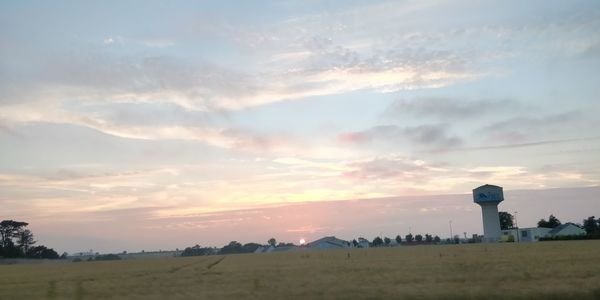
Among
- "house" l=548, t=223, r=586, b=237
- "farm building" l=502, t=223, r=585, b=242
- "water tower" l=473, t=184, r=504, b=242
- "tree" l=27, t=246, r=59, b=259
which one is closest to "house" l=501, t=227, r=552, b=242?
"farm building" l=502, t=223, r=585, b=242

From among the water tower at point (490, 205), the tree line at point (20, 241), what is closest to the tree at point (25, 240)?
→ the tree line at point (20, 241)

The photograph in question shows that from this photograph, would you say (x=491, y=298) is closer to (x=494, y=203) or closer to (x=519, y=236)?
(x=494, y=203)

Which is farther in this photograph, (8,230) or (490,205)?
(8,230)

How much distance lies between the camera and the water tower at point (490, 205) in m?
154

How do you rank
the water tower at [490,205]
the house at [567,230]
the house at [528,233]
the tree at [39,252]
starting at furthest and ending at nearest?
the tree at [39,252], the house at [567,230], the house at [528,233], the water tower at [490,205]

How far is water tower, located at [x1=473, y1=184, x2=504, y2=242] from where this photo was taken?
15362 centimetres

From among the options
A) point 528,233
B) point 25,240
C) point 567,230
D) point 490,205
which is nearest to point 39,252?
point 25,240

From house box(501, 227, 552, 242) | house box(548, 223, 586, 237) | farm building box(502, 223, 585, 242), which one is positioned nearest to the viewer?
Result: house box(501, 227, 552, 242)

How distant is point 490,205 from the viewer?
6093 inches

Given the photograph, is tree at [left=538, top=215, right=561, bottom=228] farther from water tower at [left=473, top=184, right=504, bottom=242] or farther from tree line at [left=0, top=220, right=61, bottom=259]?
tree line at [left=0, top=220, right=61, bottom=259]

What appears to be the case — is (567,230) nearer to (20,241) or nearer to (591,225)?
(591,225)

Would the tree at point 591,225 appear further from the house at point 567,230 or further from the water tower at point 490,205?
the water tower at point 490,205

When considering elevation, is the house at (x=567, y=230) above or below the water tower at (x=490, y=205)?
below

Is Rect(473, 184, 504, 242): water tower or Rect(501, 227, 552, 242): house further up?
Rect(473, 184, 504, 242): water tower
